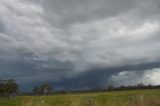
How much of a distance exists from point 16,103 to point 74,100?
18.3ft

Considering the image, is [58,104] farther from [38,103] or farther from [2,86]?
[2,86]

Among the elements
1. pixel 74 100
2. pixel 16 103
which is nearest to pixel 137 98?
pixel 74 100

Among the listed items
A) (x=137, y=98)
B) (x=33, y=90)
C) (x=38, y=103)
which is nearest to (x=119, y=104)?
(x=137, y=98)

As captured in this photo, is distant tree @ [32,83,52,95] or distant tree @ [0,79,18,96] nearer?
distant tree @ [0,79,18,96]

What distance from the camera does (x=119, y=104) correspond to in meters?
26.5

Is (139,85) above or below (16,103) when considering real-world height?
above

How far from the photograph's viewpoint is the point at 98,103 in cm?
2669

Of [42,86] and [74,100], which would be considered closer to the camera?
[74,100]

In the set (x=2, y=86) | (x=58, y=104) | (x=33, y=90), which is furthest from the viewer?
(x=33, y=90)

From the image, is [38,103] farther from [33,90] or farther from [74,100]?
[33,90]

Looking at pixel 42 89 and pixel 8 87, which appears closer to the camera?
pixel 8 87

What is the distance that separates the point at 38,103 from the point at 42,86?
114180 millimetres

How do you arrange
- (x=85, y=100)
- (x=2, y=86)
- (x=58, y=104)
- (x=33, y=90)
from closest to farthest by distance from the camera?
(x=85, y=100) < (x=58, y=104) < (x=2, y=86) < (x=33, y=90)

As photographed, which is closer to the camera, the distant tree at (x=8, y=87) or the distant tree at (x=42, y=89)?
the distant tree at (x=8, y=87)
